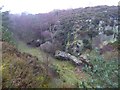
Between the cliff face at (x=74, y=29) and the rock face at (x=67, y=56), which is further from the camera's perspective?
the cliff face at (x=74, y=29)

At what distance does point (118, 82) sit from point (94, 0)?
28018mm

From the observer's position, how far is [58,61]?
1933 cm

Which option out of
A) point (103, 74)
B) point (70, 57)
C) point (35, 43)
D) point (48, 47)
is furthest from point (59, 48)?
point (103, 74)

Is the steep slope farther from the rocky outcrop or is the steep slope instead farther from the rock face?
the rock face

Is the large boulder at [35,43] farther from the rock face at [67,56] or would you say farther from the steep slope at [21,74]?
the steep slope at [21,74]

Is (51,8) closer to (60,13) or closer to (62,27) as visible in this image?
(60,13)

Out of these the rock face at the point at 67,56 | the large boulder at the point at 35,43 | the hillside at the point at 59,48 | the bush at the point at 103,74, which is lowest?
the rock face at the point at 67,56

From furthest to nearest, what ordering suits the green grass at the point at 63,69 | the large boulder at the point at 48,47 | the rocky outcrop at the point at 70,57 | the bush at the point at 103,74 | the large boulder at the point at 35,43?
the large boulder at the point at 35,43 → the large boulder at the point at 48,47 → the rocky outcrop at the point at 70,57 → the green grass at the point at 63,69 → the bush at the point at 103,74

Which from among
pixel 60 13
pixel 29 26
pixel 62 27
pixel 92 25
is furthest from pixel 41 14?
pixel 92 25

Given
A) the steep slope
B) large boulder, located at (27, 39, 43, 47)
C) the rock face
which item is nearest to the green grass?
the rock face

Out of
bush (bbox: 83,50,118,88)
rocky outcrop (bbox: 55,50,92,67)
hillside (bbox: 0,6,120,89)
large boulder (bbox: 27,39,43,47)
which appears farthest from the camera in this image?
large boulder (bbox: 27,39,43,47)

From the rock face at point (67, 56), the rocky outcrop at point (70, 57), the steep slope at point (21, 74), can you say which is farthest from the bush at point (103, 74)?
the rock face at point (67, 56)

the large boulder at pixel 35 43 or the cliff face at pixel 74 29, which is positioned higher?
the cliff face at pixel 74 29

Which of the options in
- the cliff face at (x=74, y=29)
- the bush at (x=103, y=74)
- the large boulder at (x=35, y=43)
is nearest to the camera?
the bush at (x=103, y=74)
